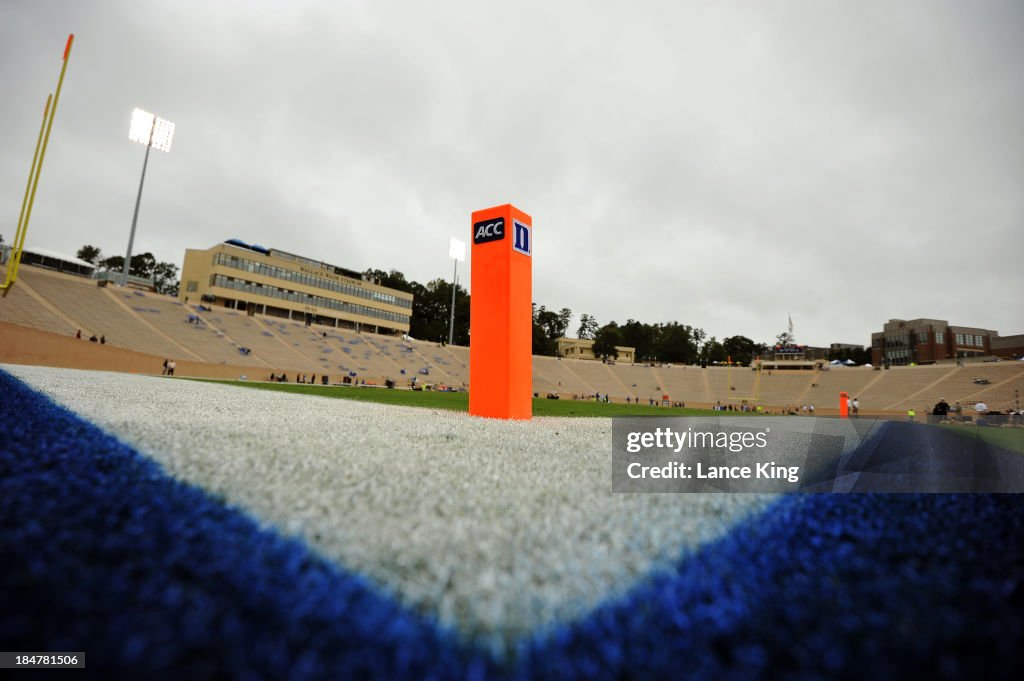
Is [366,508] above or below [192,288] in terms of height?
below

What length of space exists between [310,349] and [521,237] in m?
35.1

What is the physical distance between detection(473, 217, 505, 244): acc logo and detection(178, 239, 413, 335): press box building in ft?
138

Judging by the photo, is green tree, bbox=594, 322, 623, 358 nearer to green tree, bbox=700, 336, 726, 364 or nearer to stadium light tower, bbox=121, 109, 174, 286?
green tree, bbox=700, 336, 726, 364

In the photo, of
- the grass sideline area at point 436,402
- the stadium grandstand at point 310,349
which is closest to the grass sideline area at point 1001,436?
the grass sideline area at point 436,402

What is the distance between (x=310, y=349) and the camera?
124 ft

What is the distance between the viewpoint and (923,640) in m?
0.98

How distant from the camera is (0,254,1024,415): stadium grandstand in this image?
24.7 meters

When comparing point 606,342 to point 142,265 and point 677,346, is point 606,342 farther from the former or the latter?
point 142,265

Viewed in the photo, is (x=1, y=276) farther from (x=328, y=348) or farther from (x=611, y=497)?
(x=611, y=497)

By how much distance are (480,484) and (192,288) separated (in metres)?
59.2

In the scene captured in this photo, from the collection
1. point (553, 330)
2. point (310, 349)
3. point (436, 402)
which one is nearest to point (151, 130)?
point (310, 349)

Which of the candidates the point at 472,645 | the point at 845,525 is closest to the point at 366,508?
the point at 472,645

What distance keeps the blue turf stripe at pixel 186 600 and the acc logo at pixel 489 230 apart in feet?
20.1

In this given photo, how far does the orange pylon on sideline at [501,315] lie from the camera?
6.91m
